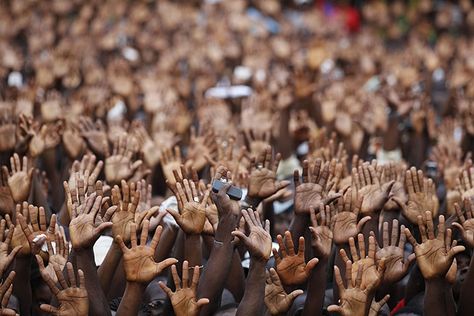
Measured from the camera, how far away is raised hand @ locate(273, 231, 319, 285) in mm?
2316

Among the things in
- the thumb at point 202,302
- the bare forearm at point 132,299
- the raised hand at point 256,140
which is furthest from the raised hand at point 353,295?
the raised hand at point 256,140

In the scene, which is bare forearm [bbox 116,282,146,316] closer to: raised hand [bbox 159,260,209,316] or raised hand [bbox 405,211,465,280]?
raised hand [bbox 159,260,209,316]

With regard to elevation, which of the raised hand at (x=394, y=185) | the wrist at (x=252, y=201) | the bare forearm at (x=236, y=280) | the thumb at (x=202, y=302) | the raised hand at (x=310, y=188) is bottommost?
the bare forearm at (x=236, y=280)

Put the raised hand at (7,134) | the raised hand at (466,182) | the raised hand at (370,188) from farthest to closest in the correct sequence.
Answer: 1. the raised hand at (7,134)
2. the raised hand at (466,182)
3. the raised hand at (370,188)

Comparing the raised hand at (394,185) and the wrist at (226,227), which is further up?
the wrist at (226,227)

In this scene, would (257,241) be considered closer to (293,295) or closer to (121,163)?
(293,295)

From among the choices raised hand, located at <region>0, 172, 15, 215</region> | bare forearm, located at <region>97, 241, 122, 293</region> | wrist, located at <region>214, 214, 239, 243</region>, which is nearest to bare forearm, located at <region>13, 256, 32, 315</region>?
bare forearm, located at <region>97, 241, 122, 293</region>

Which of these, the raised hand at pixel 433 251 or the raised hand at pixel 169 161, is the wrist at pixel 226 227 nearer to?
the raised hand at pixel 433 251

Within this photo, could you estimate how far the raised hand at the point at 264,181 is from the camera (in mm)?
2816

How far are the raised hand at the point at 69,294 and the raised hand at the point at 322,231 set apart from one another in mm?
775

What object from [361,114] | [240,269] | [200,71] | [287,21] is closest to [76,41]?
[200,71]

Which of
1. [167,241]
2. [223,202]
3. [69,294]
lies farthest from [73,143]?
[69,294]

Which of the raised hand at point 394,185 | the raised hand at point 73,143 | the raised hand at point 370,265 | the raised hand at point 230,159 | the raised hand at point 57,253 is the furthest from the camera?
the raised hand at point 73,143

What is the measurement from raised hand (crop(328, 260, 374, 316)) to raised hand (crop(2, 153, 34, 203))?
4.40ft
